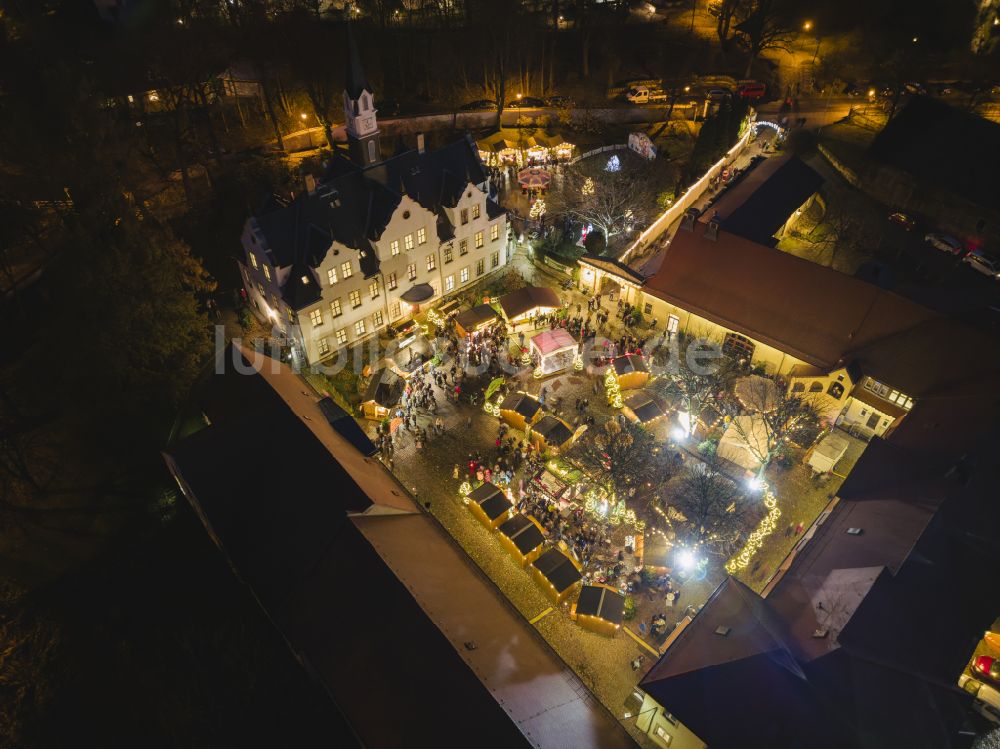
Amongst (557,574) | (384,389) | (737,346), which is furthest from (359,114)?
(557,574)

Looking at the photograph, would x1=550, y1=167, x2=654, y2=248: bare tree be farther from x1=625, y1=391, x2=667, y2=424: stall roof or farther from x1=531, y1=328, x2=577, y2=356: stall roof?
x1=625, y1=391, x2=667, y2=424: stall roof

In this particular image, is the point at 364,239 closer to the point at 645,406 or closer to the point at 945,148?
the point at 645,406

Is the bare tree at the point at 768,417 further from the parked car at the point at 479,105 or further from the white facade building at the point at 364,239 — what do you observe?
the parked car at the point at 479,105

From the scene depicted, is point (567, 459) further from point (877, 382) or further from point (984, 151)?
point (984, 151)

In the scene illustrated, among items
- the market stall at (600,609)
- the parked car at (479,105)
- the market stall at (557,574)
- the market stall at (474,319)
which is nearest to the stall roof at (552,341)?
the market stall at (474,319)

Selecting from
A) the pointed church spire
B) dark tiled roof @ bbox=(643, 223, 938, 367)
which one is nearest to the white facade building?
the pointed church spire
